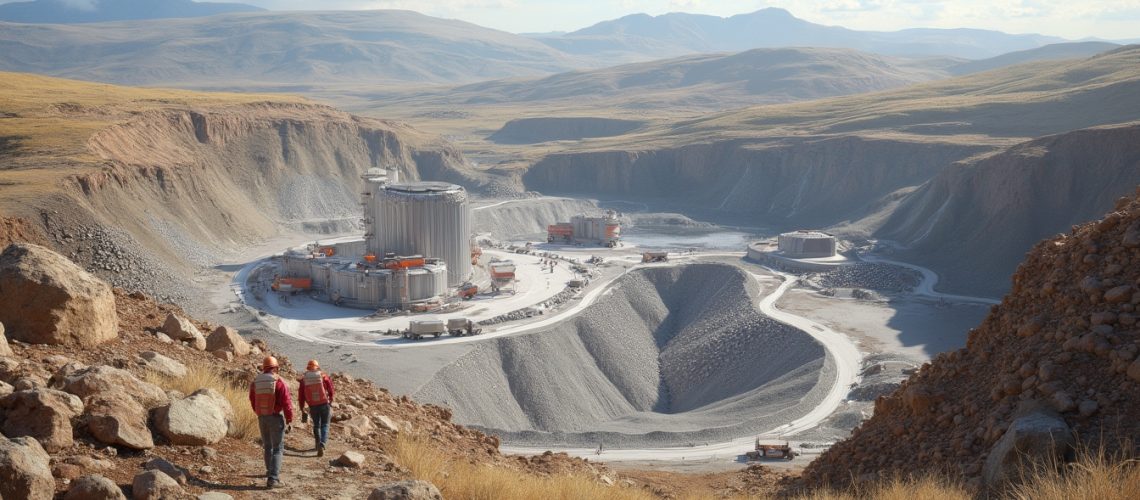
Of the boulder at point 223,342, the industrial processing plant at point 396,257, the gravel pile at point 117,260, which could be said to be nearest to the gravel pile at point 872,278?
the industrial processing plant at point 396,257

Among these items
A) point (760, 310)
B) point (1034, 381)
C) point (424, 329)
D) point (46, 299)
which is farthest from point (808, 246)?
point (46, 299)

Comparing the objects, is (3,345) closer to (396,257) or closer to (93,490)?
(93,490)

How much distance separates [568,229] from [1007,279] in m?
38.8

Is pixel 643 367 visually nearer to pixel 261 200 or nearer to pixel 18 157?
pixel 18 157

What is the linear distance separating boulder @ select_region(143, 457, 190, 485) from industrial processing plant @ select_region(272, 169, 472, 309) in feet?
163

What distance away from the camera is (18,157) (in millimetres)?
67688

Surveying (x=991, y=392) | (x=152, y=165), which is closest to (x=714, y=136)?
(x=152, y=165)

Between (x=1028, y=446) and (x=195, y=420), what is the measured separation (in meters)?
12.4

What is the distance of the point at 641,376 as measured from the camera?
5978 cm

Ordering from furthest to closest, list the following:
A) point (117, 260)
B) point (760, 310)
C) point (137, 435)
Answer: point (760, 310)
point (117, 260)
point (137, 435)

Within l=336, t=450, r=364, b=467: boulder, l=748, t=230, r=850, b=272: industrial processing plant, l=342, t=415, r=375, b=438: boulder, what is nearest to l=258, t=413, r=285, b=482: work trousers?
l=336, t=450, r=364, b=467: boulder

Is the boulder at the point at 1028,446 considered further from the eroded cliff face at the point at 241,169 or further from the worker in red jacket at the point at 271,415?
the eroded cliff face at the point at 241,169

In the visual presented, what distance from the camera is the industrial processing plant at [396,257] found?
63.1 meters

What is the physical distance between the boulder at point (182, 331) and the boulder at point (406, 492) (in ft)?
34.3
